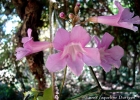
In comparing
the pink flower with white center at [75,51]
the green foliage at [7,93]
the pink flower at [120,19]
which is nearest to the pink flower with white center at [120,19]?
the pink flower at [120,19]

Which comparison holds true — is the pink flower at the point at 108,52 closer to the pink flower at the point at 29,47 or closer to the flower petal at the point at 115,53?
the flower petal at the point at 115,53

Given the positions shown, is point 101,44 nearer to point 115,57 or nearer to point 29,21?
point 115,57

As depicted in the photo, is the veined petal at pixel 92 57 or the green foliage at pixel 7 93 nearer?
the veined petal at pixel 92 57

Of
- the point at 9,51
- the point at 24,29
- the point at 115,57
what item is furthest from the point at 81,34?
the point at 9,51

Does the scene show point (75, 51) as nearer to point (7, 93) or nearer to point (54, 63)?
point (54, 63)

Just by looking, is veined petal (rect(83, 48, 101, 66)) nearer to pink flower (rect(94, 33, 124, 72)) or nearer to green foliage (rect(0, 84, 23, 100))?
pink flower (rect(94, 33, 124, 72))

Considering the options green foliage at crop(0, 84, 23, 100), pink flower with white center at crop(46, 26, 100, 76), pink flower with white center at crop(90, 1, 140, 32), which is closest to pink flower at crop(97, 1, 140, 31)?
pink flower with white center at crop(90, 1, 140, 32)
